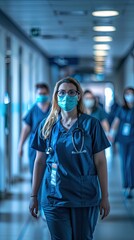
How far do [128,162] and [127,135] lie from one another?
1.40 feet

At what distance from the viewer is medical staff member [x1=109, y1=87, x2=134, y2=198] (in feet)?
29.2

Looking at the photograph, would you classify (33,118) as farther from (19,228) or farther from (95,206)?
(95,206)

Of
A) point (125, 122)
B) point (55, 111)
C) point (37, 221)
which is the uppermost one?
point (55, 111)

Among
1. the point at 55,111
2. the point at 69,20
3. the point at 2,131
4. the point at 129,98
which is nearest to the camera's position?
the point at 55,111

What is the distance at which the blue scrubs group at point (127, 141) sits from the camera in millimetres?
8898

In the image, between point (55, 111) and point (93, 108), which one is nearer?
point (55, 111)

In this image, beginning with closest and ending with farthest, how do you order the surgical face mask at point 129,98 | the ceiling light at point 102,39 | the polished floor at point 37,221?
the polished floor at point 37,221
the surgical face mask at point 129,98
the ceiling light at point 102,39

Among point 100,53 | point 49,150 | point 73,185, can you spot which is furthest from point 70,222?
point 100,53

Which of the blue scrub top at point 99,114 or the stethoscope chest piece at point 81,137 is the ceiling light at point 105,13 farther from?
the stethoscope chest piece at point 81,137

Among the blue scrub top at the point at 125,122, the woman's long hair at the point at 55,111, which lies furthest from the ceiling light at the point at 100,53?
the woman's long hair at the point at 55,111

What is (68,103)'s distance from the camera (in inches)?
158

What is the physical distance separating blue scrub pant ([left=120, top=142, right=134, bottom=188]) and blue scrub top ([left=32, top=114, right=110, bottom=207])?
5095 millimetres

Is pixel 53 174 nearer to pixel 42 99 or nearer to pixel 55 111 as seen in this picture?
pixel 55 111

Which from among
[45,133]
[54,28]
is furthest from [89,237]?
[54,28]
